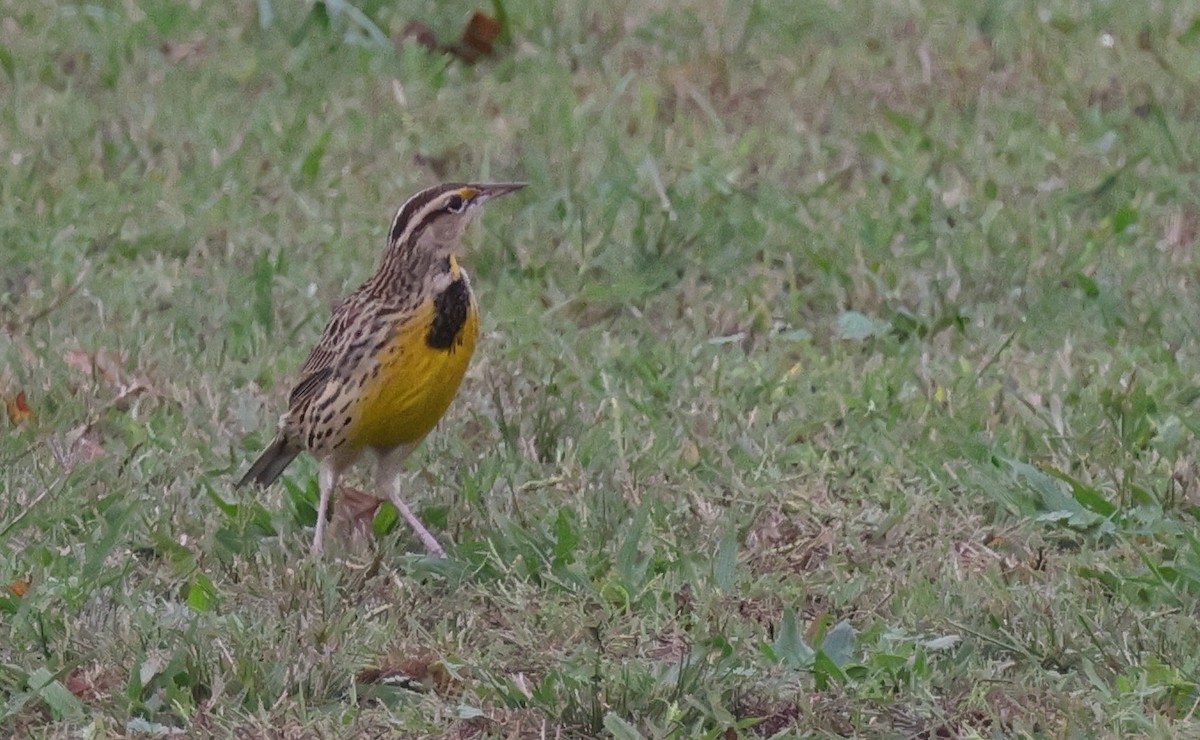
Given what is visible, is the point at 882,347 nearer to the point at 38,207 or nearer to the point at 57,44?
the point at 38,207

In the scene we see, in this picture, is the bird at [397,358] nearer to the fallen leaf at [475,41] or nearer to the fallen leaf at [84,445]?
the fallen leaf at [84,445]

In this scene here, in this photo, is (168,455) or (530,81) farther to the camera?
(530,81)

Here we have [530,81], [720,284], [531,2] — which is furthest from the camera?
[531,2]

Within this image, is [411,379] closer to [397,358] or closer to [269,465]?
[397,358]

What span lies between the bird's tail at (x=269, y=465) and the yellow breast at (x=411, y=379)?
439 mm

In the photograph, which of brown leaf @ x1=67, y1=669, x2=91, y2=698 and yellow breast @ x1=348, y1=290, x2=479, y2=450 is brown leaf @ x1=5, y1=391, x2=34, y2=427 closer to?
yellow breast @ x1=348, y1=290, x2=479, y2=450

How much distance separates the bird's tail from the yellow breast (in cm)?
44

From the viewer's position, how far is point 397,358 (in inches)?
235

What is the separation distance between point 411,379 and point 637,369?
1.50m

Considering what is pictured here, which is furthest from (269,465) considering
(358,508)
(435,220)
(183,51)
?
(183,51)

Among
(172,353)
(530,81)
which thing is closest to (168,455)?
(172,353)

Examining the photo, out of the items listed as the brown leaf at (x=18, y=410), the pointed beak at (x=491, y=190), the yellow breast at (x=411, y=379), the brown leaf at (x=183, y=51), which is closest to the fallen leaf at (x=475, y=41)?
the brown leaf at (x=183, y=51)

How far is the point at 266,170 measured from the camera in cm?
916

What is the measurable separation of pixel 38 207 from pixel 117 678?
394 centimetres
